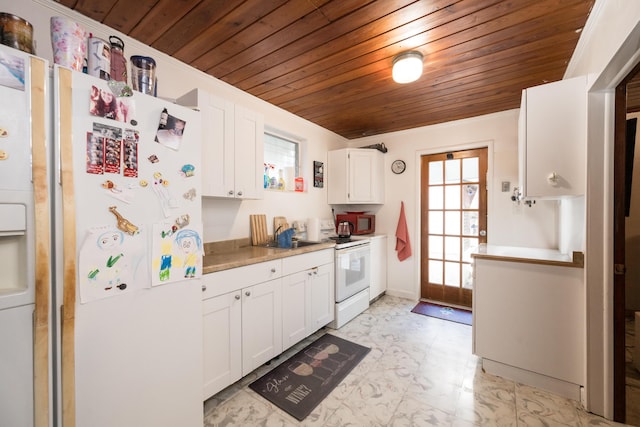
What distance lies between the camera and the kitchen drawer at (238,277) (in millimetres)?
1619

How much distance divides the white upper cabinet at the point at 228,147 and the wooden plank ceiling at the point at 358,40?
13.8 inches

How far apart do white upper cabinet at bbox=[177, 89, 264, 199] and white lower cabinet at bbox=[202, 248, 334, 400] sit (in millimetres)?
678

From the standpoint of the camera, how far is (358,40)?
1745 millimetres

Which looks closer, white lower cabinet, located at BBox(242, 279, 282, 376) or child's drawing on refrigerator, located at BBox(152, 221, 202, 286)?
child's drawing on refrigerator, located at BBox(152, 221, 202, 286)

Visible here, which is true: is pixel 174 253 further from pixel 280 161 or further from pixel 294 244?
pixel 280 161

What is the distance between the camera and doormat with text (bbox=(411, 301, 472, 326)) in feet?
9.90

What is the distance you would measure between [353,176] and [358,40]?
1.99 metres

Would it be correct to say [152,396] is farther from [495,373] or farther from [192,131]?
[495,373]

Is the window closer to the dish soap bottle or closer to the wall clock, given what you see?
the dish soap bottle

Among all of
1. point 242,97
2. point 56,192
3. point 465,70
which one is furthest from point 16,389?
point 465,70

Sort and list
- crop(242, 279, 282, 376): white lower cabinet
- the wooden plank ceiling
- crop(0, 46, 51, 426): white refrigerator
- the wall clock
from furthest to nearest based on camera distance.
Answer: the wall clock
crop(242, 279, 282, 376): white lower cabinet
the wooden plank ceiling
crop(0, 46, 51, 426): white refrigerator

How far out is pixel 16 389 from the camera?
876mm

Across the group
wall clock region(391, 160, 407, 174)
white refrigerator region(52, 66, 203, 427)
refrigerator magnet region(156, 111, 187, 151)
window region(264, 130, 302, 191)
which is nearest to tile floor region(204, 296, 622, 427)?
white refrigerator region(52, 66, 203, 427)

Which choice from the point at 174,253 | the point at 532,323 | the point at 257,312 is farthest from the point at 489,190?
the point at 174,253
